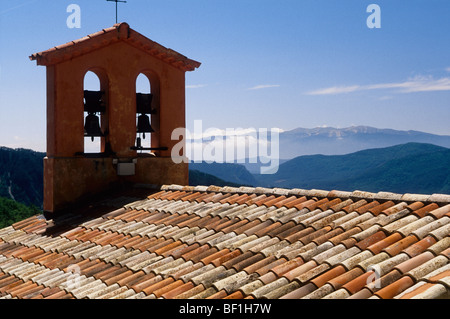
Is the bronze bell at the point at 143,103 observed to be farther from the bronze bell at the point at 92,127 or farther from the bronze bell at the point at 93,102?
the bronze bell at the point at 92,127

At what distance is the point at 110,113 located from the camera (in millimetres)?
9578

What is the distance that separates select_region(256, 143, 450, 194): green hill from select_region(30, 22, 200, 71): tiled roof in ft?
345

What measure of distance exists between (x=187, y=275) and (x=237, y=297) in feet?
3.00

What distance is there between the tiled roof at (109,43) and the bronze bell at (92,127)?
117 centimetres

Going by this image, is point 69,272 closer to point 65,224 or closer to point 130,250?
point 130,250

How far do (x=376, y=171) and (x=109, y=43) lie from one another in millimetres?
133651

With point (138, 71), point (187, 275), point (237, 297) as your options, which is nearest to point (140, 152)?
point (138, 71)

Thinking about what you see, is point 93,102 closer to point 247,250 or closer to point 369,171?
point 247,250

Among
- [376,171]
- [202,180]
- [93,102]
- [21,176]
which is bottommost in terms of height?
[376,171]

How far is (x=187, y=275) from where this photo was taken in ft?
16.8

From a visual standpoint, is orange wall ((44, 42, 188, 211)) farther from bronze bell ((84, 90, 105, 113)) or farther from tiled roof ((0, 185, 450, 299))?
tiled roof ((0, 185, 450, 299))

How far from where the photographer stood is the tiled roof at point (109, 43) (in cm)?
898

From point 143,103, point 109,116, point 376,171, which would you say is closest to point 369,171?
point 376,171

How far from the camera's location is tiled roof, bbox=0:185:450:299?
4.21 metres
